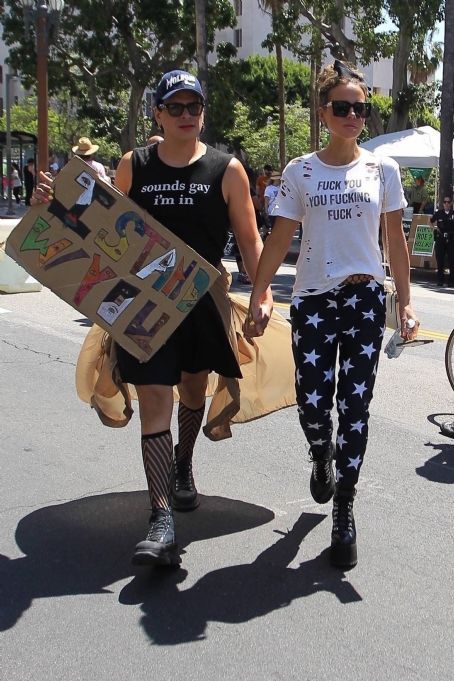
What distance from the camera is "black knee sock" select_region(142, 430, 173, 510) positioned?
3672 mm

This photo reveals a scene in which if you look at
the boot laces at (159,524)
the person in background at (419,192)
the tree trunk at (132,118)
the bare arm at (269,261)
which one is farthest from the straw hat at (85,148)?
the tree trunk at (132,118)

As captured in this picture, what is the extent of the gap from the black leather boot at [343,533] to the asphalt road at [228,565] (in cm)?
5

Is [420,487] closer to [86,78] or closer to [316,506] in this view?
[316,506]

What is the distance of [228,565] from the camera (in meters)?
3.72

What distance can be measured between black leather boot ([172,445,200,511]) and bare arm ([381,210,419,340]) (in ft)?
4.03

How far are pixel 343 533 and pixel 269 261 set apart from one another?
45.5 inches

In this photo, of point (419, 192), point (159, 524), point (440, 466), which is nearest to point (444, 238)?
point (419, 192)

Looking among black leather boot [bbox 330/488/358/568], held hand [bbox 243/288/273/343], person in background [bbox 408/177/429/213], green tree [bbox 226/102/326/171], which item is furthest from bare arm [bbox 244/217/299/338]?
green tree [bbox 226/102/326/171]

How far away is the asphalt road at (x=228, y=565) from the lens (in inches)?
119

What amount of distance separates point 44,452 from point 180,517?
4.45 feet

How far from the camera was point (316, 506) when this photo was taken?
4.40 metres

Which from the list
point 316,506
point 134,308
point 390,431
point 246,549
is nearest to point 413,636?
point 246,549

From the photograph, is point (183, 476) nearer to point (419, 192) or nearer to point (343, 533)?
point (343, 533)

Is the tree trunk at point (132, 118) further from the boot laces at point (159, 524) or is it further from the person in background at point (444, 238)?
the boot laces at point (159, 524)
